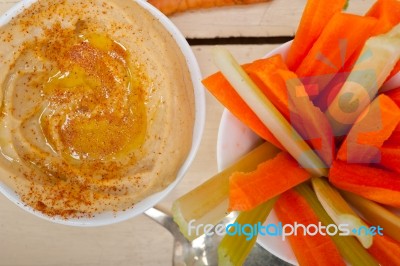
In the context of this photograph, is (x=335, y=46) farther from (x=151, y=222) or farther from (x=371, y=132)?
(x=151, y=222)

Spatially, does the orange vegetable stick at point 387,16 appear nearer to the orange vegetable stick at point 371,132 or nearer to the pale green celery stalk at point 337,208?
the orange vegetable stick at point 371,132

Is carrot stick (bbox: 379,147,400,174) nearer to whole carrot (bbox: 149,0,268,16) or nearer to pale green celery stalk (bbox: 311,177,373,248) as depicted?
pale green celery stalk (bbox: 311,177,373,248)

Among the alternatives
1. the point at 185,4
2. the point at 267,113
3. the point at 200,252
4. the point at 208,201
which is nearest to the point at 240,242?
the point at 208,201

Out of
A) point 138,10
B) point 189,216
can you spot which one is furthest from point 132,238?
point 138,10

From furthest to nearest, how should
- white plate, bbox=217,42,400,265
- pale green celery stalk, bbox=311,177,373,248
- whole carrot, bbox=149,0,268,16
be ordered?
whole carrot, bbox=149,0,268,16 < white plate, bbox=217,42,400,265 < pale green celery stalk, bbox=311,177,373,248

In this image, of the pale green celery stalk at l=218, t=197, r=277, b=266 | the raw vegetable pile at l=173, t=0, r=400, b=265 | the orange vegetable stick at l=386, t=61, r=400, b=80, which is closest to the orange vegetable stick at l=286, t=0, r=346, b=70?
the raw vegetable pile at l=173, t=0, r=400, b=265

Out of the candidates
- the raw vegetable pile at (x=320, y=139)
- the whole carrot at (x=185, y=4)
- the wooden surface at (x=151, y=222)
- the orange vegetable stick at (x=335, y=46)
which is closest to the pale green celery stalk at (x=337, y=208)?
the raw vegetable pile at (x=320, y=139)
